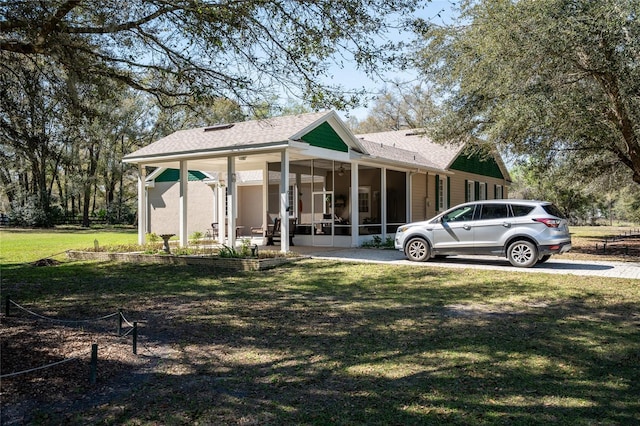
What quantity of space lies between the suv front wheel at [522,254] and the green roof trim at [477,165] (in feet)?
35.3

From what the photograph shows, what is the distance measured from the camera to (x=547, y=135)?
1426 cm

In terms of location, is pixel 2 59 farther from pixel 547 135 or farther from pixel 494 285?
pixel 547 135

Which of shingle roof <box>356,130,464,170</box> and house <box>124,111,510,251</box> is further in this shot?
A: shingle roof <box>356,130,464,170</box>

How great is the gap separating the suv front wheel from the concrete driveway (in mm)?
183

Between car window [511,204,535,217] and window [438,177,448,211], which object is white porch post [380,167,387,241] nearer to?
window [438,177,448,211]

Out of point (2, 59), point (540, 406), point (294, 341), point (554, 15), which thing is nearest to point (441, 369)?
point (540, 406)

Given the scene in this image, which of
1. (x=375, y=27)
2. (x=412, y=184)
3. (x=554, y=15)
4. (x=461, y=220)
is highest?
(x=554, y=15)

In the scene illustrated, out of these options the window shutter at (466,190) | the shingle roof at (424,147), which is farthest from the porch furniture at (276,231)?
the window shutter at (466,190)

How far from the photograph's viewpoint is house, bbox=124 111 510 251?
1562cm

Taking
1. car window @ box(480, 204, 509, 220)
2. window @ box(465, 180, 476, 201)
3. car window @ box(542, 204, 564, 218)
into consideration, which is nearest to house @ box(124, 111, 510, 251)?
window @ box(465, 180, 476, 201)

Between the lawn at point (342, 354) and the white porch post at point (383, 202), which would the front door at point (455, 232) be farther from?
the white porch post at point (383, 202)

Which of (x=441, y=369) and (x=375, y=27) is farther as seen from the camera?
(x=375, y=27)

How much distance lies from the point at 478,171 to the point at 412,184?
25.2 ft

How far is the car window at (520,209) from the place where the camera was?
39.7 feet
